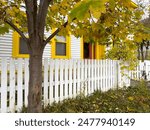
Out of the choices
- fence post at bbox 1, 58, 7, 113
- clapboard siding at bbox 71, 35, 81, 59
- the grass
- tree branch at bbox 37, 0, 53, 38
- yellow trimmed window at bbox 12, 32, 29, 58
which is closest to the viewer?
tree branch at bbox 37, 0, 53, 38

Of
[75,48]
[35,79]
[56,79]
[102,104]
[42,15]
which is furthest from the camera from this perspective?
[75,48]

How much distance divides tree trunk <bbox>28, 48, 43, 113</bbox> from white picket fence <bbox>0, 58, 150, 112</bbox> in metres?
1.09

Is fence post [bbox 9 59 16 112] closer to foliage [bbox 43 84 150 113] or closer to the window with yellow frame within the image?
foliage [bbox 43 84 150 113]

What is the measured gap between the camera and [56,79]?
760cm

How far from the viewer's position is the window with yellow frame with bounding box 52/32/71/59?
40.5 ft

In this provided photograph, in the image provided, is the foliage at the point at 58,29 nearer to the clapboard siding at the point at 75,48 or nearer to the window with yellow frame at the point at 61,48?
the window with yellow frame at the point at 61,48

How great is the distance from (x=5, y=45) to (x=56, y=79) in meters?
3.24

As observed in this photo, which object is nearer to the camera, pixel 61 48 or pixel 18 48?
pixel 18 48

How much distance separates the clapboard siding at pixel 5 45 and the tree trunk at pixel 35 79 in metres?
4.94

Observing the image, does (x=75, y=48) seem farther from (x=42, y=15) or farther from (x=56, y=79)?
(x=42, y=15)

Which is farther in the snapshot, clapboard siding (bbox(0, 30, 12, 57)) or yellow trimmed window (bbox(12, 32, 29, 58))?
yellow trimmed window (bbox(12, 32, 29, 58))

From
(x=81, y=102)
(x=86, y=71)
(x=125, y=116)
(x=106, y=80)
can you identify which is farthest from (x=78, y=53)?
(x=125, y=116)

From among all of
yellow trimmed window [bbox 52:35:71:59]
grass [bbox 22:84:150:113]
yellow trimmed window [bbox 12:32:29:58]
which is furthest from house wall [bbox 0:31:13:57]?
grass [bbox 22:84:150:113]

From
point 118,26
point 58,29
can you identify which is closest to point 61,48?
point 58,29
